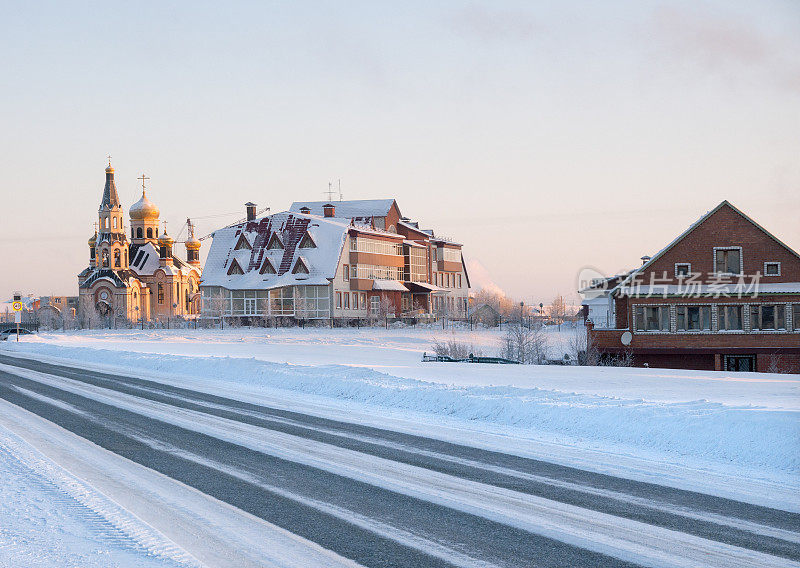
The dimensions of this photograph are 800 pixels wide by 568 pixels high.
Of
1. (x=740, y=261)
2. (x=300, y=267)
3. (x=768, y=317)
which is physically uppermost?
(x=300, y=267)

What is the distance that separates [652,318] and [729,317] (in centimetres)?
370

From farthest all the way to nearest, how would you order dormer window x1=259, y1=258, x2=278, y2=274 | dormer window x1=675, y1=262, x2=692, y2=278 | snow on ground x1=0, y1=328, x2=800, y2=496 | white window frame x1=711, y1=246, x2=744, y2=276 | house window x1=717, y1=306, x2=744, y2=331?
dormer window x1=259, y1=258, x2=278, y2=274, dormer window x1=675, y1=262, x2=692, y2=278, white window frame x1=711, y1=246, x2=744, y2=276, house window x1=717, y1=306, x2=744, y2=331, snow on ground x1=0, y1=328, x2=800, y2=496

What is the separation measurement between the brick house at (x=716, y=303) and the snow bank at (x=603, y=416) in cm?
2040

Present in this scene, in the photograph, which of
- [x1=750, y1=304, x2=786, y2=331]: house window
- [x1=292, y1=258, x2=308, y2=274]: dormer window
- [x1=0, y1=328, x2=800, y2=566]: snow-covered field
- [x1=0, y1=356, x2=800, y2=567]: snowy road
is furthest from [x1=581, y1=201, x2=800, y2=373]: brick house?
[x1=292, y1=258, x2=308, y2=274]: dormer window

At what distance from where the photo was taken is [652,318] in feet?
141

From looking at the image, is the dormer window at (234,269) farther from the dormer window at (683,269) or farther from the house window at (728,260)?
the house window at (728,260)

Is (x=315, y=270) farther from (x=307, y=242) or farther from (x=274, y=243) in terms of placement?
(x=274, y=243)

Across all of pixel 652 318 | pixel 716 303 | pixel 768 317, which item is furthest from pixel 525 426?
pixel 768 317

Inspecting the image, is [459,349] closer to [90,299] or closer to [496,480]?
[496,480]

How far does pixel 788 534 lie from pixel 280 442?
24.6 feet

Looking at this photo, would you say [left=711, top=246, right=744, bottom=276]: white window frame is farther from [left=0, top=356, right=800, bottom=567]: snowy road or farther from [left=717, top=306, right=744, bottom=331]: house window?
[left=0, top=356, right=800, bottom=567]: snowy road

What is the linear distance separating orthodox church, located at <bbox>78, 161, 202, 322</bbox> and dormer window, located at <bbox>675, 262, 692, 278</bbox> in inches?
3208

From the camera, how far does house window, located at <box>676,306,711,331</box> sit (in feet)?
139

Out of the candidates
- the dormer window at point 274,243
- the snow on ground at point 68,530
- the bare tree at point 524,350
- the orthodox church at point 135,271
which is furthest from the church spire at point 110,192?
the snow on ground at point 68,530
